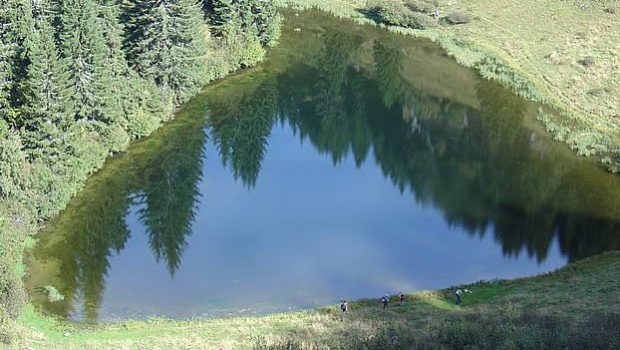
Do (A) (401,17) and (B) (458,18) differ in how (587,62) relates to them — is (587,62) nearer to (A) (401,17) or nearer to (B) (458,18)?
(B) (458,18)

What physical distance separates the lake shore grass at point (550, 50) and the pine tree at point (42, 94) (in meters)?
49.7

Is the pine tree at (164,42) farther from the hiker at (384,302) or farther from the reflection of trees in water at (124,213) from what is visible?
the hiker at (384,302)

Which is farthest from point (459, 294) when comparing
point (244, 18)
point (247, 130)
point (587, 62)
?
point (244, 18)

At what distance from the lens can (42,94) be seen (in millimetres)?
60688

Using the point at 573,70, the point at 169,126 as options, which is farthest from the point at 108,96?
the point at 573,70

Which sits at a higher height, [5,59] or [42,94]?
[5,59]

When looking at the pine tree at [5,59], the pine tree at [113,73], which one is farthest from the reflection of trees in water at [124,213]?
the pine tree at [5,59]

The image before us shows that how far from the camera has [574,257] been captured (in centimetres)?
5953

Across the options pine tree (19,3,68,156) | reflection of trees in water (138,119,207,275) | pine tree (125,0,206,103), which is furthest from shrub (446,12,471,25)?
pine tree (19,3,68,156)

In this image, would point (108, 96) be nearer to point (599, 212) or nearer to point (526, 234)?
point (526, 234)

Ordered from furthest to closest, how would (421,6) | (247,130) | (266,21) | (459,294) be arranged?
1. (421,6)
2. (266,21)
3. (247,130)
4. (459,294)

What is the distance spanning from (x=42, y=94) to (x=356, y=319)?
32.2m

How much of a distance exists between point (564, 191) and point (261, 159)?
2927cm

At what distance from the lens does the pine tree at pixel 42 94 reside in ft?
198
